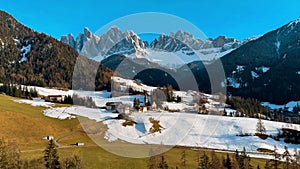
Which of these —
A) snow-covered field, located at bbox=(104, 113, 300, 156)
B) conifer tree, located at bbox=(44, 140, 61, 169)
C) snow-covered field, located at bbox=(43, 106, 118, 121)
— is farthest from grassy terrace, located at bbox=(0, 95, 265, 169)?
snow-covered field, located at bbox=(104, 113, 300, 156)

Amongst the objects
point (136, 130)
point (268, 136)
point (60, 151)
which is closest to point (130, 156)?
point (60, 151)

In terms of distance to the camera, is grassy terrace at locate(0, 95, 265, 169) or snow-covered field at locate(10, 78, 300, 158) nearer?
grassy terrace at locate(0, 95, 265, 169)

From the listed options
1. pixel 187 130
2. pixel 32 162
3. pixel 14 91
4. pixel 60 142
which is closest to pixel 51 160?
pixel 32 162

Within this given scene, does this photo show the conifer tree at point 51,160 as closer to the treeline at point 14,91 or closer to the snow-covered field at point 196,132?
the snow-covered field at point 196,132

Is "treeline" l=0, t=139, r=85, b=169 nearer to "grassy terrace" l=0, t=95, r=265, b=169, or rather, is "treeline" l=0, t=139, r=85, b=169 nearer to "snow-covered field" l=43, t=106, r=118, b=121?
"grassy terrace" l=0, t=95, r=265, b=169

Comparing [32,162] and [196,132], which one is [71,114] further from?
[32,162]

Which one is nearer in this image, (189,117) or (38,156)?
(38,156)

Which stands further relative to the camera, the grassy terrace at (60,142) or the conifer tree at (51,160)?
the grassy terrace at (60,142)

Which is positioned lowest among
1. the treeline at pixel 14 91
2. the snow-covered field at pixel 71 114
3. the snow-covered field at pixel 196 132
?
the snow-covered field at pixel 196 132

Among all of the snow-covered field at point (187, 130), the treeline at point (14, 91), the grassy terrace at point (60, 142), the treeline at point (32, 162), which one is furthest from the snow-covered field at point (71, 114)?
the treeline at point (14, 91)

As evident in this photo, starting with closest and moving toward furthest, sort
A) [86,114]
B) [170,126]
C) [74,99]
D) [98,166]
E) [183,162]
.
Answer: [98,166] → [183,162] → [170,126] → [86,114] → [74,99]

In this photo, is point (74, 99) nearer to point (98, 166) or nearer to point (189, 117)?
point (189, 117)
